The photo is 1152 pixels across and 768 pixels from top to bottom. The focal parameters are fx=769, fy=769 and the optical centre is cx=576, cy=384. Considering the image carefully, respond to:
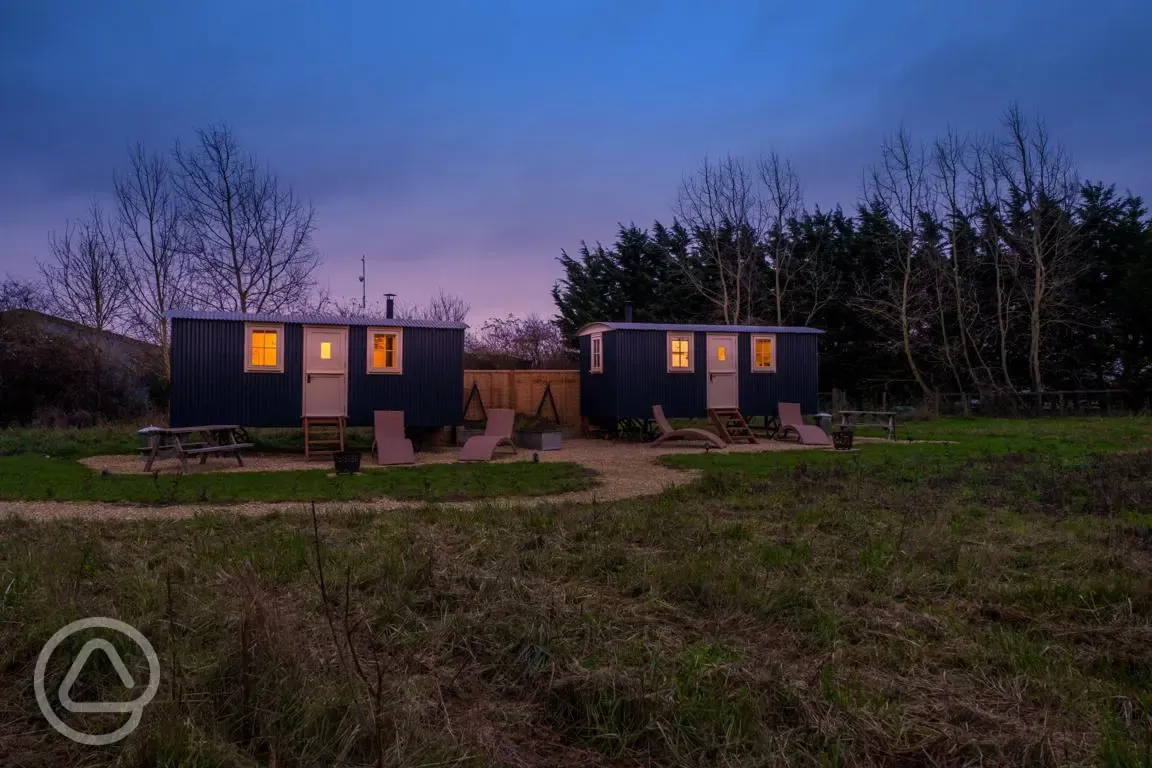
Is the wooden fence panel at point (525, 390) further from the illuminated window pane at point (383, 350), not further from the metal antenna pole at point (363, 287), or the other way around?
the metal antenna pole at point (363, 287)

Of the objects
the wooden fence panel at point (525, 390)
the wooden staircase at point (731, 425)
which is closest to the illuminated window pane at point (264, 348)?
the wooden fence panel at point (525, 390)

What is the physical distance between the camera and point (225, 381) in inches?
536

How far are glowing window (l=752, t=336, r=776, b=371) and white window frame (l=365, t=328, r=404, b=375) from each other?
26.4 ft

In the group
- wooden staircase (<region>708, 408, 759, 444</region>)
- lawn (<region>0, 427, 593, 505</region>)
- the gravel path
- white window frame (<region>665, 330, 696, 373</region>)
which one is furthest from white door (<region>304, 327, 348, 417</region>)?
wooden staircase (<region>708, 408, 759, 444</region>)

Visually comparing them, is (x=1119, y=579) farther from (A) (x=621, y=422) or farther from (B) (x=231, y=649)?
(A) (x=621, y=422)

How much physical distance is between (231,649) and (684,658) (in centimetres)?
176

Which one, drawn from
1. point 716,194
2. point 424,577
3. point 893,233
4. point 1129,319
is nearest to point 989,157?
point 893,233

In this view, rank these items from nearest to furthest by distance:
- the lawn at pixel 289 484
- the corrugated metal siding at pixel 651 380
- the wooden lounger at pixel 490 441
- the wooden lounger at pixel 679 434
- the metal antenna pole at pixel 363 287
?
1. the lawn at pixel 289 484
2. the wooden lounger at pixel 490 441
3. the wooden lounger at pixel 679 434
4. the corrugated metal siding at pixel 651 380
5. the metal antenna pole at pixel 363 287

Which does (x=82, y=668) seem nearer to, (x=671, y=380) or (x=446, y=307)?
(x=671, y=380)

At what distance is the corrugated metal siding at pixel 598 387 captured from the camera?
16859mm

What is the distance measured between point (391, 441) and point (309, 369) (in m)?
2.63

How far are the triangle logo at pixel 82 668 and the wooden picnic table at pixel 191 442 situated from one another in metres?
8.29

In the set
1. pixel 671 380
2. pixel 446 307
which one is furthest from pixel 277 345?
pixel 446 307

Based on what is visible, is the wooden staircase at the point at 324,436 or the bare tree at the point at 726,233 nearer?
the wooden staircase at the point at 324,436
